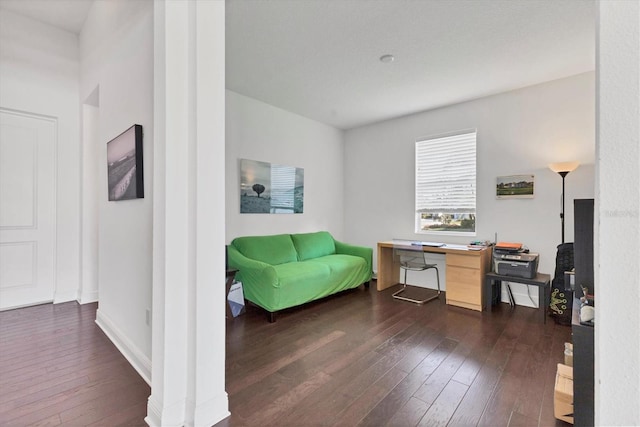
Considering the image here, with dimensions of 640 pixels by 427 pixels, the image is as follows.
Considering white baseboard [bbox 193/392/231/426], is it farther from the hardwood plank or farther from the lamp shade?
the lamp shade

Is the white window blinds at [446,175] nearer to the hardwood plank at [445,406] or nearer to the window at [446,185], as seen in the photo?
the window at [446,185]

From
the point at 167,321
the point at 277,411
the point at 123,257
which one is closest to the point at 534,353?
the point at 277,411

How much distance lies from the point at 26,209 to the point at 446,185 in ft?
17.1

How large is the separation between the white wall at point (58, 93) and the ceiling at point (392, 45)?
7.9 inches

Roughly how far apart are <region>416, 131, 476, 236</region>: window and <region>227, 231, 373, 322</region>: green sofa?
43.3 inches

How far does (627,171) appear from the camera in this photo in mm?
511

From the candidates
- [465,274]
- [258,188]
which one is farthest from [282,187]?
[465,274]

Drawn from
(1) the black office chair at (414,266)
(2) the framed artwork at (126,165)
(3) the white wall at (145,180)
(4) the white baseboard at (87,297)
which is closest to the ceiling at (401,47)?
(3) the white wall at (145,180)

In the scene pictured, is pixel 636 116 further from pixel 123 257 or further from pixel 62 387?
pixel 62 387

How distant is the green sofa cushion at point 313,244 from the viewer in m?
A: 4.18

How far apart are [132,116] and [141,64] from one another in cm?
35

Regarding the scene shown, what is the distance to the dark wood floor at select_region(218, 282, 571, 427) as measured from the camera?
164 cm

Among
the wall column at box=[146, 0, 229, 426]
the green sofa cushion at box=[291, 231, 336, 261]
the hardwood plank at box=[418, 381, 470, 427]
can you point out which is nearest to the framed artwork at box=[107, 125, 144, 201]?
the wall column at box=[146, 0, 229, 426]

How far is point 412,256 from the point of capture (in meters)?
3.94
